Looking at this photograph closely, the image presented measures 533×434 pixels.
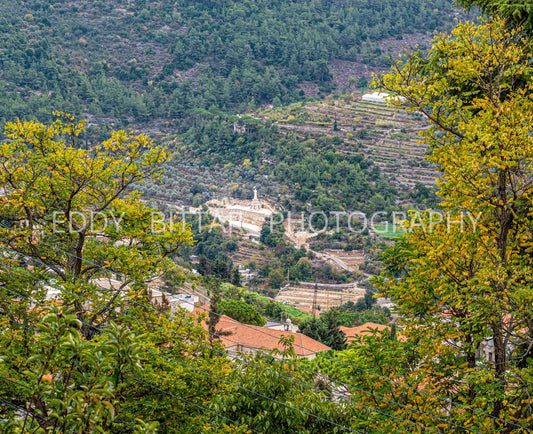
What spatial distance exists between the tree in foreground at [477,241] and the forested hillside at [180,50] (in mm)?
55138

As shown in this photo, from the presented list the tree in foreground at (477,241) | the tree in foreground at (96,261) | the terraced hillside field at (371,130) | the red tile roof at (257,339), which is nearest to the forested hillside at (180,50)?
the terraced hillside field at (371,130)

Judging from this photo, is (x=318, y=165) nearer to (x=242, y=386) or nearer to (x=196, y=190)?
(x=196, y=190)

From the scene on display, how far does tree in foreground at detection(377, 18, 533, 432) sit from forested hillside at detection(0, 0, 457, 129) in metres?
55.1

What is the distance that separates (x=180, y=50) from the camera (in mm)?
80125

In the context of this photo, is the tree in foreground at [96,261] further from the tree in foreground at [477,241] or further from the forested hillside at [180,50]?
the forested hillside at [180,50]

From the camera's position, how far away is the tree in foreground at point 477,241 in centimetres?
471

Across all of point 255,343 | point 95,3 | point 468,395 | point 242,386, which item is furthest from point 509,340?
point 95,3

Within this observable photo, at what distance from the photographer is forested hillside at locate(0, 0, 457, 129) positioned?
63.8 meters

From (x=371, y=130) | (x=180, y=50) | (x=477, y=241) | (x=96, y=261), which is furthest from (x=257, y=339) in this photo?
(x=180, y=50)

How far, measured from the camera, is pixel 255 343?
19609 mm

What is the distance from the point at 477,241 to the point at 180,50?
262 feet

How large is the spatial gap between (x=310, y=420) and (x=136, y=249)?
10.9 feet

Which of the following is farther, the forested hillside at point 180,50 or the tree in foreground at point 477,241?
the forested hillside at point 180,50

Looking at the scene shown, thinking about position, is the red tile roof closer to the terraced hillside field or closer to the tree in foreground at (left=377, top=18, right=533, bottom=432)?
the tree in foreground at (left=377, top=18, right=533, bottom=432)
